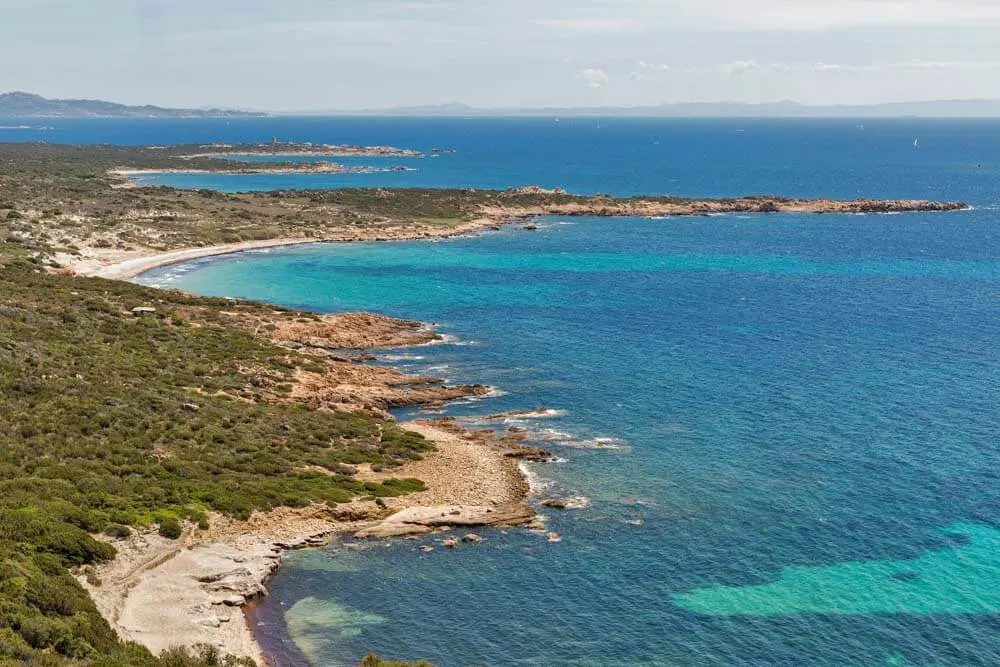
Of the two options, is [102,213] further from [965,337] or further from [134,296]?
[965,337]

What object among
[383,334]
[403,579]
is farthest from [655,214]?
[403,579]

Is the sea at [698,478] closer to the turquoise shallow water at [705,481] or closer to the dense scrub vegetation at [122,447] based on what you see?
the turquoise shallow water at [705,481]

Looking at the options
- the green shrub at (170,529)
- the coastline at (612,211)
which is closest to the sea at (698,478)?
the green shrub at (170,529)

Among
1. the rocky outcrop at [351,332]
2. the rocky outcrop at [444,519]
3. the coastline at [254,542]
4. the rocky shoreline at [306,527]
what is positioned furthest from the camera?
the rocky outcrop at [351,332]

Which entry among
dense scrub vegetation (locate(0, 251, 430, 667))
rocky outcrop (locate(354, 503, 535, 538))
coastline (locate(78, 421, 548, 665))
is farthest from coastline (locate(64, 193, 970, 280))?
rocky outcrop (locate(354, 503, 535, 538))

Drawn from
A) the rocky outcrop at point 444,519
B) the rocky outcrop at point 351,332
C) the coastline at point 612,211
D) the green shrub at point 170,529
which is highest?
the coastline at point 612,211
